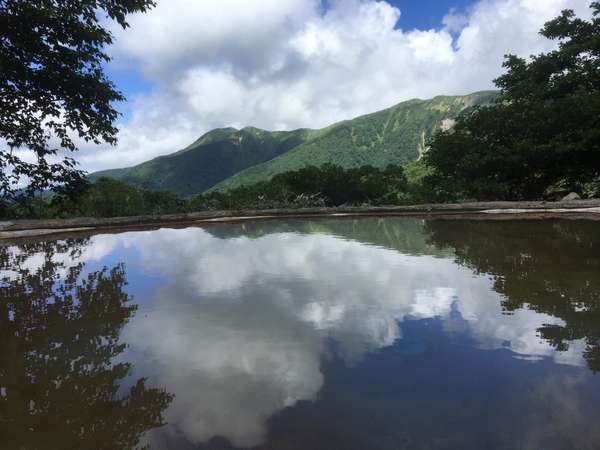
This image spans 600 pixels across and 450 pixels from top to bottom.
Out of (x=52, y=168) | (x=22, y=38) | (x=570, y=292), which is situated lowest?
(x=570, y=292)

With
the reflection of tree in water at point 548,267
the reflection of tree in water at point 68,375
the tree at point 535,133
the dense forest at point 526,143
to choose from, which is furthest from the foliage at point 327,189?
the reflection of tree in water at point 68,375

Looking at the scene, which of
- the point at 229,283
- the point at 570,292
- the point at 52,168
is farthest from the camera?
the point at 52,168

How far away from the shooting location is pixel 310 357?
295 cm

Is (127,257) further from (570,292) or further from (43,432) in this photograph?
(570,292)

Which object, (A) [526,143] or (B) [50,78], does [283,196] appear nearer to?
(A) [526,143]

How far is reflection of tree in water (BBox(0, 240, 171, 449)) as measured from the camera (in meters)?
2.12

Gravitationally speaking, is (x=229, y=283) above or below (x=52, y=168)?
below

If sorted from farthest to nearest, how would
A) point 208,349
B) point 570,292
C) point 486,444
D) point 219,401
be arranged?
1. point 570,292
2. point 208,349
3. point 219,401
4. point 486,444

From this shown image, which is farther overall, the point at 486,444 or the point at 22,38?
the point at 22,38

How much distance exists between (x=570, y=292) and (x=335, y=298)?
Result: 2.64 m

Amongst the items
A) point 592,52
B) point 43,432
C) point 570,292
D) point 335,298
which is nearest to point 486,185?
point 592,52

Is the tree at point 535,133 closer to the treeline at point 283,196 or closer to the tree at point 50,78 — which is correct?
the treeline at point 283,196

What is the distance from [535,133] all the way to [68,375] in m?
19.3

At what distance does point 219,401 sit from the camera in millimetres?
2383
